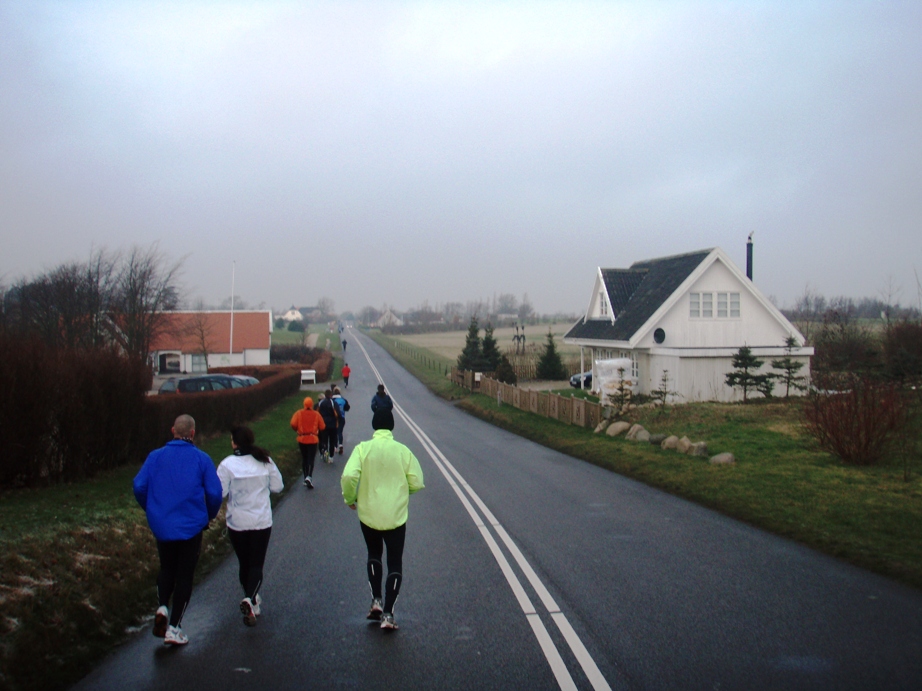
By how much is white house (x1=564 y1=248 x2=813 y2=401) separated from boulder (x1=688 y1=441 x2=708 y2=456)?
1294cm

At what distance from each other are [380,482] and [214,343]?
58732mm

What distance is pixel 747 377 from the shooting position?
88.2 feet

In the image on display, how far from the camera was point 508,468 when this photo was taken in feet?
54.7

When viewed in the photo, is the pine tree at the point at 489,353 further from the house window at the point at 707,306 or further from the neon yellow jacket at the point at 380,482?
the neon yellow jacket at the point at 380,482

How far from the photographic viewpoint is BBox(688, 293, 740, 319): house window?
104 feet

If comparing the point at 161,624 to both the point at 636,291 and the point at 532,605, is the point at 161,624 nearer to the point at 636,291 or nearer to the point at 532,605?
the point at 532,605

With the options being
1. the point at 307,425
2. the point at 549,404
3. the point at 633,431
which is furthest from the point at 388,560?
the point at 549,404

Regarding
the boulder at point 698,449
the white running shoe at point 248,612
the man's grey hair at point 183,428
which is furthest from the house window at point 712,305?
the man's grey hair at point 183,428

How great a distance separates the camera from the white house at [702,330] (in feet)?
98.7

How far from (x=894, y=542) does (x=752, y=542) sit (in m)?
1.50

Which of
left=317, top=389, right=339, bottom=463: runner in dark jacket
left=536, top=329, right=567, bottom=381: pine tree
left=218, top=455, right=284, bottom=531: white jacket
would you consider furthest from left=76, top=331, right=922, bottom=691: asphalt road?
left=536, top=329, right=567, bottom=381: pine tree

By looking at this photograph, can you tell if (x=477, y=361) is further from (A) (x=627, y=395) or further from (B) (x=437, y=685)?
(B) (x=437, y=685)

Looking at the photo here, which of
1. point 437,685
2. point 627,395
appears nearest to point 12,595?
point 437,685

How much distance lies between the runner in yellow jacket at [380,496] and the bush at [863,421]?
34.1 feet
